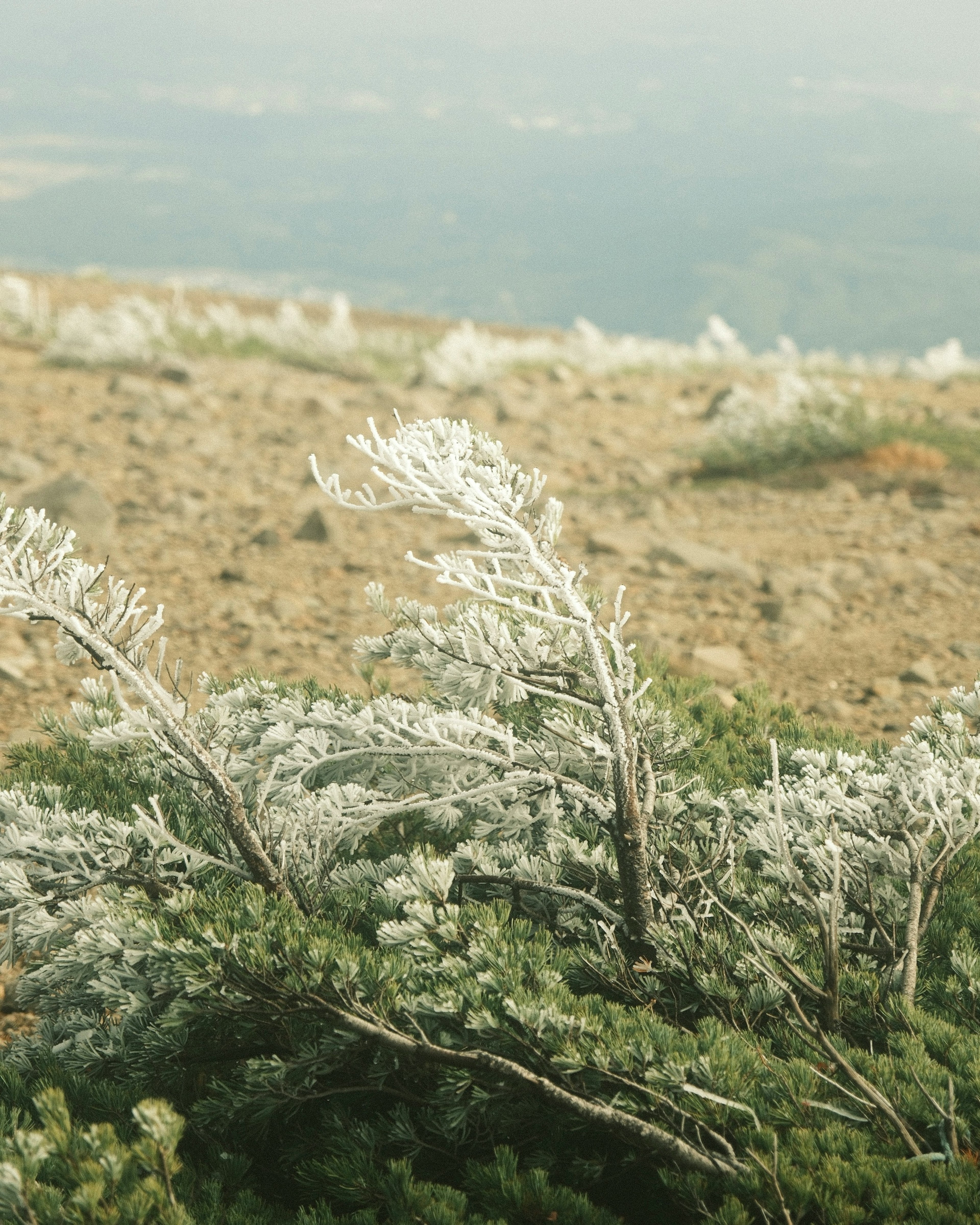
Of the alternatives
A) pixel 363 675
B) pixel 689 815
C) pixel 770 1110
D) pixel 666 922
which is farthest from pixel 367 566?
pixel 770 1110

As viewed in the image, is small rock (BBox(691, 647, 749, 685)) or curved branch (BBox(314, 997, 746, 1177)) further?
small rock (BBox(691, 647, 749, 685))

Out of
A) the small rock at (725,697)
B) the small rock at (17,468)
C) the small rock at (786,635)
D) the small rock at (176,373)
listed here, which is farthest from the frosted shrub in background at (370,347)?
the small rock at (725,697)

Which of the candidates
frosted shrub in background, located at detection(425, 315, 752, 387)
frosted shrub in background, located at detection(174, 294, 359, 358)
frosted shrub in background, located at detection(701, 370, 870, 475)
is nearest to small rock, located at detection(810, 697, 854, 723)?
frosted shrub in background, located at detection(701, 370, 870, 475)

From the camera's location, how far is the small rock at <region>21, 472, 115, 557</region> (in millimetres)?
5770

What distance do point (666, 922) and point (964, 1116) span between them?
665 mm

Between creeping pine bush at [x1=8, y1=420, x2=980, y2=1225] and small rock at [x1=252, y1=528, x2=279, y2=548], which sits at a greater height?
creeping pine bush at [x1=8, y1=420, x2=980, y2=1225]

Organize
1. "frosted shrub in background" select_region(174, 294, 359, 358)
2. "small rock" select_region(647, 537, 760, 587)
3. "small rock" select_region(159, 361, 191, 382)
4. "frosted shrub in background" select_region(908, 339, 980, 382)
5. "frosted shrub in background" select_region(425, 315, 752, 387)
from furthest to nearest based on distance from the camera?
"frosted shrub in background" select_region(908, 339, 980, 382)
"frosted shrub in background" select_region(174, 294, 359, 358)
"frosted shrub in background" select_region(425, 315, 752, 387)
"small rock" select_region(159, 361, 191, 382)
"small rock" select_region(647, 537, 760, 587)

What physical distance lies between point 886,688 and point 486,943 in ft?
10.6

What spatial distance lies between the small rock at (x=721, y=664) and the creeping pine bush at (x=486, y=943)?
184cm

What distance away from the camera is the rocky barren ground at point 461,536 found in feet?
15.7

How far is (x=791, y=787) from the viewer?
271 cm

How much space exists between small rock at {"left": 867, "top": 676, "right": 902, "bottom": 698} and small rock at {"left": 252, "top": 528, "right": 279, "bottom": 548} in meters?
3.45

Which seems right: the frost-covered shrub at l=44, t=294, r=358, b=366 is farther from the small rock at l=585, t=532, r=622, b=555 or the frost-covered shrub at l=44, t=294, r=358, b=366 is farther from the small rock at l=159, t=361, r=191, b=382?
the small rock at l=585, t=532, r=622, b=555

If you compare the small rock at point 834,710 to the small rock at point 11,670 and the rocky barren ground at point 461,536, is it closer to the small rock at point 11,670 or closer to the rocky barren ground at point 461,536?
the rocky barren ground at point 461,536
